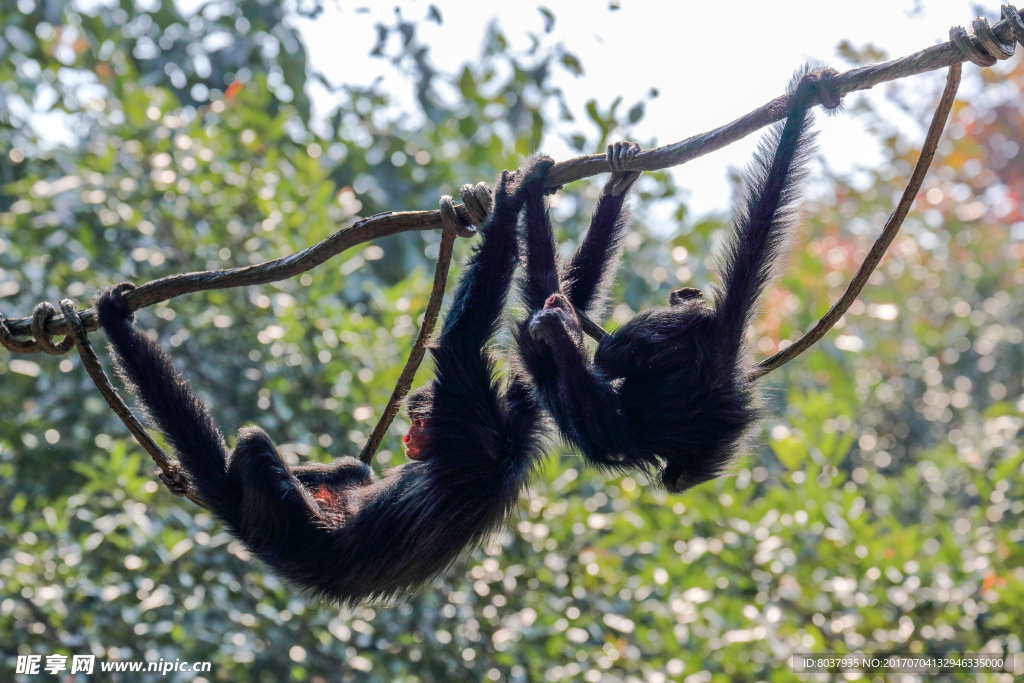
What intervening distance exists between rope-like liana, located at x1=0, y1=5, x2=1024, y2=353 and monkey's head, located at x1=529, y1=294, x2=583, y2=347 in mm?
464

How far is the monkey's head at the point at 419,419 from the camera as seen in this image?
3.24 meters

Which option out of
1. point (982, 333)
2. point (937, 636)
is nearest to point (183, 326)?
point (937, 636)

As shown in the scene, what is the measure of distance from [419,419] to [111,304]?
53.7 inches

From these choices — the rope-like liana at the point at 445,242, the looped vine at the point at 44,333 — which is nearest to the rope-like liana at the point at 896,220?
the rope-like liana at the point at 445,242

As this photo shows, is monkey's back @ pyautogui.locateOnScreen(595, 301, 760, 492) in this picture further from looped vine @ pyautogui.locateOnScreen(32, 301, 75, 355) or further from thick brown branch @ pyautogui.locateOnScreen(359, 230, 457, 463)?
looped vine @ pyautogui.locateOnScreen(32, 301, 75, 355)

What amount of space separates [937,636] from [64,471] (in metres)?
6.12

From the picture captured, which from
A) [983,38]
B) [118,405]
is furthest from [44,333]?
[983,38]

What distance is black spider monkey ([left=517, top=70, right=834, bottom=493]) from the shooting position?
106 inches

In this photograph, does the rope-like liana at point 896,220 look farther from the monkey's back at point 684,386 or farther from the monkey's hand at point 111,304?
the monkey's hand at point 111,304

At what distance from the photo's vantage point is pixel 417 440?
329cm

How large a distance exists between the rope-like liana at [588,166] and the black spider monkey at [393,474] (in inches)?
14.1

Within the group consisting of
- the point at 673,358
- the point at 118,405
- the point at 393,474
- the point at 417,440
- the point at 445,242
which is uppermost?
the point at 445,242

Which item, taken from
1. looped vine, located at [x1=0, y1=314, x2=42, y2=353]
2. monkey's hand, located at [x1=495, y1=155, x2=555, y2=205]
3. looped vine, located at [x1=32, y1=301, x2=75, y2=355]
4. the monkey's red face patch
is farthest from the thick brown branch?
looped vine, located at [x1=0, y1=314, x2=42, y2=353]

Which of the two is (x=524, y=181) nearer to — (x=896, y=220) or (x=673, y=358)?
(x=673, y=358)
